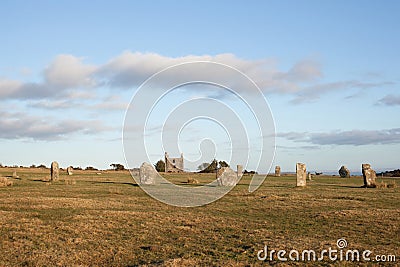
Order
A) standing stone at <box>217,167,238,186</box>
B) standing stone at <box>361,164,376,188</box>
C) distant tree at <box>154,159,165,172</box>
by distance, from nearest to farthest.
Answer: standing stone at <box>361,164,376,188</box>, standing stone at <box>217,167,238,186</box>, distant tree at <box>154,159,165,172</box>

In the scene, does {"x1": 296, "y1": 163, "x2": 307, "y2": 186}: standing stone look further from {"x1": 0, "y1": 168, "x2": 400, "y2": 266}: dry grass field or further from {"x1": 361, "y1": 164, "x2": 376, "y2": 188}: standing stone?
{"x1": 0, "y1": 168, "x2": 400, "y2": 266}: dry grass field

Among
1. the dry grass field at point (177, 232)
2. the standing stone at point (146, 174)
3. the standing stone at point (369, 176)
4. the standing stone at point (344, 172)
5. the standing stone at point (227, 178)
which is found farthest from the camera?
the standing stone at point (344, 172)

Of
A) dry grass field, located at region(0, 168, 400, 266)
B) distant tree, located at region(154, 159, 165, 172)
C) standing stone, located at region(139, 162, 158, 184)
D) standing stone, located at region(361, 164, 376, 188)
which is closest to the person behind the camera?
dry grass field, located at region(0, 168, 400, 266)

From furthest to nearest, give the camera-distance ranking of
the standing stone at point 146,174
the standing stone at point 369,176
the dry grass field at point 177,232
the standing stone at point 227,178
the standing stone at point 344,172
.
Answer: the standing stone at point 344,172
the standing stone at point 146,174
the standing stone at point 227,178
the standing stone at point 369,176
the dry grass field at point 177,232

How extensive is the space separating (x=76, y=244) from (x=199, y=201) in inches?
427

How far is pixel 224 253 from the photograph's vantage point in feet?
32.1

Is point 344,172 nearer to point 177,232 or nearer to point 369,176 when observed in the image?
point 369,176

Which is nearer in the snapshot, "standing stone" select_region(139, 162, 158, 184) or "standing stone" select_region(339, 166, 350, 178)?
"standing stone" select_region(139, 162, 158, 184)

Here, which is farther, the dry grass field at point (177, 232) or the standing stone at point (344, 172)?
the standing stone at point (344, 172)

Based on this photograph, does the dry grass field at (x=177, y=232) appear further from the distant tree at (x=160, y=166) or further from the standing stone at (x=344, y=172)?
the distant tree at (x=160, y=166)

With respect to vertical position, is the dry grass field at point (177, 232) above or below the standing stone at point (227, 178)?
below

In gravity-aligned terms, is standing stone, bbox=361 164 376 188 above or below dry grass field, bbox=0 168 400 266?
above

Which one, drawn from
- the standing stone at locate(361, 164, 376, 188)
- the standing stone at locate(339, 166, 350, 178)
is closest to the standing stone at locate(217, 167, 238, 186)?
the standing stone at locate(361, 164, 376, 188)

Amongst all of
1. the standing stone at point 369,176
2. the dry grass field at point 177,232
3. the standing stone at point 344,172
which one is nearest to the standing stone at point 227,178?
the standing stone at point 369,176
